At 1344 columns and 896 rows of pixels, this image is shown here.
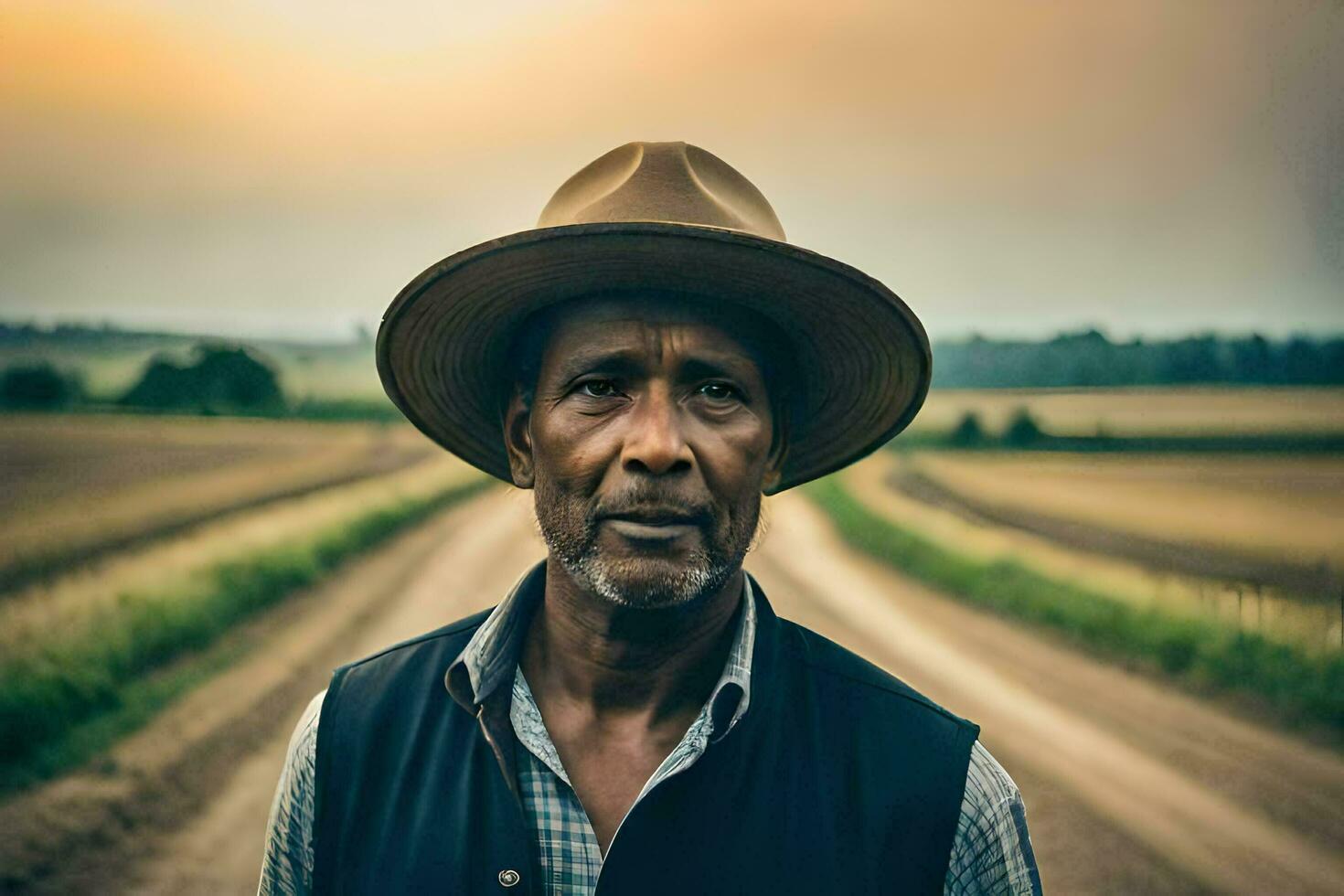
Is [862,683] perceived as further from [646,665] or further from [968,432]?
[968,432]

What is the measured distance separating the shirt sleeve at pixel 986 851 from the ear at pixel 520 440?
3.17 ft

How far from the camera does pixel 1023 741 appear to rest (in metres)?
4.11

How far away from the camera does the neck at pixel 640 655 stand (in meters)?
1.61

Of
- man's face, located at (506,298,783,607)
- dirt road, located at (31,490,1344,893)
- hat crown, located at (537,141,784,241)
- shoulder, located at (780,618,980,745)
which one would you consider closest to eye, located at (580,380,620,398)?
man's face, located at (506,298,783,607)

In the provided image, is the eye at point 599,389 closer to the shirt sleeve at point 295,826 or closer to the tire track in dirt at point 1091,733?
the shirt sleeve at point 295,826

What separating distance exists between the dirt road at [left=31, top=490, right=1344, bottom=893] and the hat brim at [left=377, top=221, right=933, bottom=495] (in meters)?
1.36

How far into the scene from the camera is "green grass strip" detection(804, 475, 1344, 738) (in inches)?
131

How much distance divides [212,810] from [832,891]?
3.36 m

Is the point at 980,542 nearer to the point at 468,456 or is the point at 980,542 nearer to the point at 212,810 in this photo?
the point at 468,456

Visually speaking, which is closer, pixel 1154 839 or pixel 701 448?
pixel 701 448

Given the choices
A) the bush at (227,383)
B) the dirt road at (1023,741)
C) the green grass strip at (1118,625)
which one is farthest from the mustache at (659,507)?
the bush at (227,383)

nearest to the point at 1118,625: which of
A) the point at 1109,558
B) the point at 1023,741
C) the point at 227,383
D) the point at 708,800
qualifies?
the point at 1109,558

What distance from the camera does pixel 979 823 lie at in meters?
1.42

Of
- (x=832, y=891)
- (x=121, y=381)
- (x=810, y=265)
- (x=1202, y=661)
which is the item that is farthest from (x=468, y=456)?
(x=1202, y=661)
